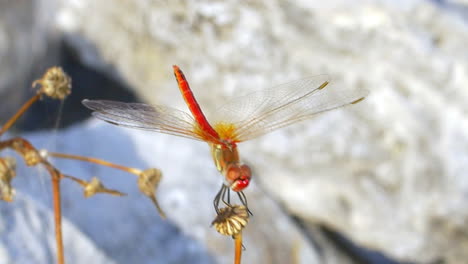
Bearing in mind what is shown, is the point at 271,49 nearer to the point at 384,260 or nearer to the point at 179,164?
the point at 179,164

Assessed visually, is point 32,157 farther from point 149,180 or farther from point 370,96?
point 370,96

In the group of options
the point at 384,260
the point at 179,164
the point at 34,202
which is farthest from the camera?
the point at 384,260

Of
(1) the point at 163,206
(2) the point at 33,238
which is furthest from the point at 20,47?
(2) the point at 33,238

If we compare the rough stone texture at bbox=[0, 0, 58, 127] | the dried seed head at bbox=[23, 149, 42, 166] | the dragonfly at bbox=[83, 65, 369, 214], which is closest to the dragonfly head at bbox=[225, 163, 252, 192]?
the dragonfly at bbox=[83, 65, 369, 214]

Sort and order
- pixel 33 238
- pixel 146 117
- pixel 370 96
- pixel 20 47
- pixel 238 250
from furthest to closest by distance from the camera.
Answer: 1. pixel 20 47
2. pixel 370 96
3. pixel 33 238
4. pixel 146 117
5. pixel 238 250

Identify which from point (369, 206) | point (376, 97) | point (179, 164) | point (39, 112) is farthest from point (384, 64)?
point (39, 112)

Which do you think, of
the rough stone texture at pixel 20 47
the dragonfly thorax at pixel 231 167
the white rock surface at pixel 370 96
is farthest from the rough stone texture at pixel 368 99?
the dragonfly thorax at pixel 231 167
